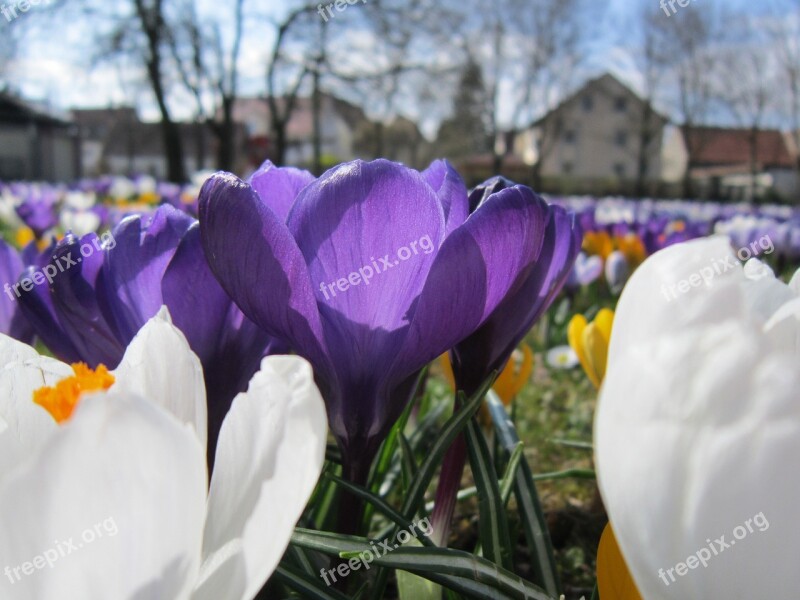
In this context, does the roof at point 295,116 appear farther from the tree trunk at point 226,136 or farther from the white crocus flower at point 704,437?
the white crocus flower at point 704,437

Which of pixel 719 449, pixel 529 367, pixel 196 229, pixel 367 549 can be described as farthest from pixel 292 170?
pixel 529 367

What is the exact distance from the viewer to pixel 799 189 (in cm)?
3177

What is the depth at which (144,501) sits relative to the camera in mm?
374

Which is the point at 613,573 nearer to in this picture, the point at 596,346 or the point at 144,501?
the point at 144,501

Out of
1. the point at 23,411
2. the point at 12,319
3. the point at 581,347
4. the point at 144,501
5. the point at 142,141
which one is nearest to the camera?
the point at 144,501

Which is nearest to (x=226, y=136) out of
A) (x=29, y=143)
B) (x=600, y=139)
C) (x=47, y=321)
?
(x=29, y=143)

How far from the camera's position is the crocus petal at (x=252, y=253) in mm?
543

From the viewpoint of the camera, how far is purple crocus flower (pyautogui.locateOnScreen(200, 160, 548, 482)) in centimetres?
55

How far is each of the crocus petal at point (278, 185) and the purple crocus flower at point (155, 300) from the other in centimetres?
7

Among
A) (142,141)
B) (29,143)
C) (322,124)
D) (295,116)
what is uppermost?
(295,116)

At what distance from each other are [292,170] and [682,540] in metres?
0.45

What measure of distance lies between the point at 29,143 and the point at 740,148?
138 feet

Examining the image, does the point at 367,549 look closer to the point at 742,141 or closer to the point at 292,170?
the point at 292,170

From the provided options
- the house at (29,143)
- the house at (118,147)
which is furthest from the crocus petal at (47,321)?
the house at (118,147)
